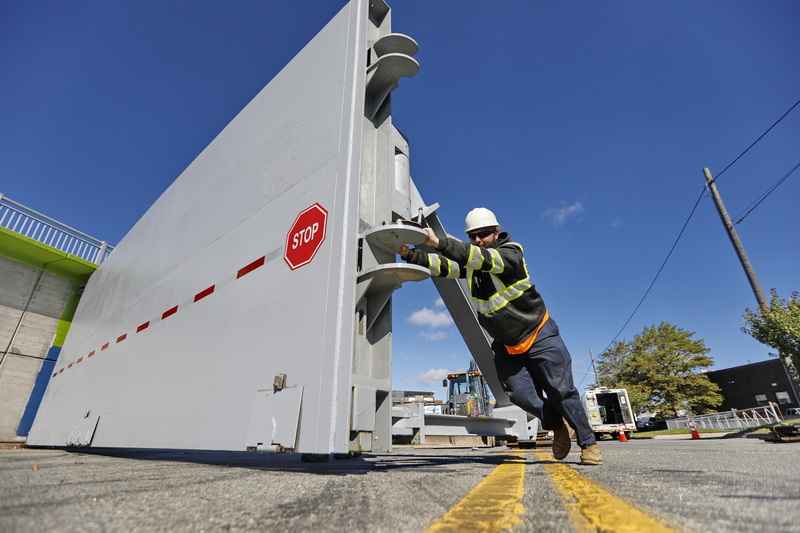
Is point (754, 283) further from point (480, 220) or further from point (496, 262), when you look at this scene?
point (496, 262)

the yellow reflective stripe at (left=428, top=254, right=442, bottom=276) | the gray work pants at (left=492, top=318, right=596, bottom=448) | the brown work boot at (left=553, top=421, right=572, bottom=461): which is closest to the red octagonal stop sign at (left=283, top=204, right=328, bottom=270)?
the yellow reflective stripe at (left=428, top=254, right=442, bottom=276)

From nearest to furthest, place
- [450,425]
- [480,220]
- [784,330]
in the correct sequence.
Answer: [480,220], [450,425], [784,330]

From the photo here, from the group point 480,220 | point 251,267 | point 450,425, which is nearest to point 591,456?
point 450,425

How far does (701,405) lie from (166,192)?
98.2 ft

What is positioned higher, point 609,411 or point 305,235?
point 305,235

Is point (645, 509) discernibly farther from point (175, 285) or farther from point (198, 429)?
point (175, 285)

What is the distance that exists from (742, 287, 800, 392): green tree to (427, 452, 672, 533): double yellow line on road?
12791mm

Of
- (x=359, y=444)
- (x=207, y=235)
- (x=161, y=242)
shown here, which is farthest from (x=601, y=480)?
(x=161, y=242)

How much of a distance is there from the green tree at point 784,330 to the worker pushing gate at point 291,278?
1097cm

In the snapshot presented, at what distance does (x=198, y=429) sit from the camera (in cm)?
254

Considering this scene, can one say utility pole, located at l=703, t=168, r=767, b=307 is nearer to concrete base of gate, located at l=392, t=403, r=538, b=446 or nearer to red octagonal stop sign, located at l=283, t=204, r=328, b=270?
concrete base of gate, located at l=392, t=403, r=538, b=446

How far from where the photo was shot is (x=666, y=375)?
23547mm

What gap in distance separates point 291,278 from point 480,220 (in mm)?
1551

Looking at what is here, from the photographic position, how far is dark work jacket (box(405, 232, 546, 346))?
2.48 m
